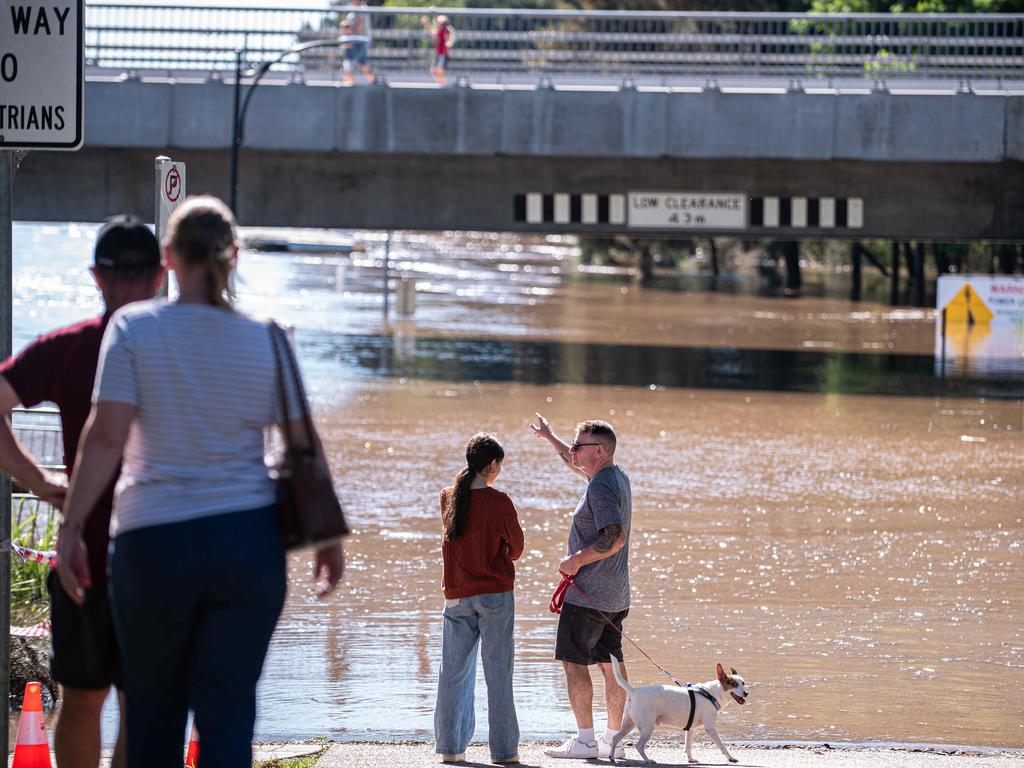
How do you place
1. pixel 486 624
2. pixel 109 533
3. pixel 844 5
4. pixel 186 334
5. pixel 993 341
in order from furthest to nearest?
pixel 844 5
pixel 993 341
pixel 486 624
pixel 109 533
pixel 186 334

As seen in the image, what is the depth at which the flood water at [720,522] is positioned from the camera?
858cm

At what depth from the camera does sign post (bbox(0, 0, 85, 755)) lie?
4934 mm

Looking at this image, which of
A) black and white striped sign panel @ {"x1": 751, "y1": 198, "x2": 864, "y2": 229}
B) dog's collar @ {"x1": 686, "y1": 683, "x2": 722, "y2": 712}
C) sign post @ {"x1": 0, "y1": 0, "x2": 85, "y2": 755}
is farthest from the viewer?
black and white striped sign panel @ {"x1": 751, "y1": 198, "x2": 864, "y2": 229}

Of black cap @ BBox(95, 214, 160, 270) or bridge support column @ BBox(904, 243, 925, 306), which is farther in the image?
bridge support column @ BBox(904, 243, 925, 306)

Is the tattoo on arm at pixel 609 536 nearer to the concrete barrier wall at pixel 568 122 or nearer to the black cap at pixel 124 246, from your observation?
the black cap at pixel 124 246

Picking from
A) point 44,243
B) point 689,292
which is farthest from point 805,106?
point 44,243

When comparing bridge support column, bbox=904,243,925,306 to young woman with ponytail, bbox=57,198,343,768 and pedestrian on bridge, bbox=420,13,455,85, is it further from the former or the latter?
young woman with ponytail, bbox=57,198,343,768

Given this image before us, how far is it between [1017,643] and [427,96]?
20.4m

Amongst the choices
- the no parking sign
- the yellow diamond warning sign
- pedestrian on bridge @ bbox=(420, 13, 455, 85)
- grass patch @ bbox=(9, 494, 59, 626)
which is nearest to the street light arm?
pedestrian on bridge @ bbox=(420, 13, 455, 85)

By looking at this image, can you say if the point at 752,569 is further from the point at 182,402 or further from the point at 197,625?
the point at 182,402

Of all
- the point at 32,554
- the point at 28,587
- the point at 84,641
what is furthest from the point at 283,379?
the point at 28,587

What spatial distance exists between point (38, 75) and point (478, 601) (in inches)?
122

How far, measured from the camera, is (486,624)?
22.7 feet

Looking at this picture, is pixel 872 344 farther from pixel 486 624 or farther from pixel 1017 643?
pixel 486 624
